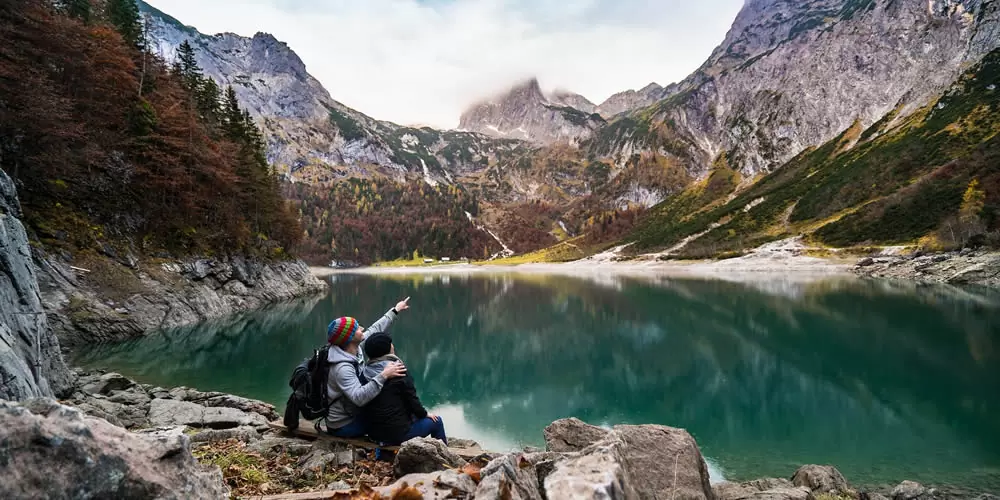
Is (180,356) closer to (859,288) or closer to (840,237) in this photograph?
(859,288)

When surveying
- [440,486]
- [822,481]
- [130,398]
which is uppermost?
[440,486]

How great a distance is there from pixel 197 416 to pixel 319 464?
6.51m

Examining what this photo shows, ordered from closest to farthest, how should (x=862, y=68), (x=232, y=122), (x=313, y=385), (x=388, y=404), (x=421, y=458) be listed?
(x=421, y=458) < (x=388, y=404) < (x=313, y=385) < (x=232, y=122) < (x=862, y=68)

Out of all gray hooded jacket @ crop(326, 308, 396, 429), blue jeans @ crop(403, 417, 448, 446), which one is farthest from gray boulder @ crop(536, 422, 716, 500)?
gray hooded jacket @ crop(326, 308, 396, 429)

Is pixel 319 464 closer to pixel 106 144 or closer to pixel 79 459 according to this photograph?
pixel 79 459

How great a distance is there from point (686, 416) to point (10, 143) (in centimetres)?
3358

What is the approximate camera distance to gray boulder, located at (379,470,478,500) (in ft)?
12.3

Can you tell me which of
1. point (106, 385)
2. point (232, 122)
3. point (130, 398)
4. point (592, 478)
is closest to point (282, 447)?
point (592, 478)

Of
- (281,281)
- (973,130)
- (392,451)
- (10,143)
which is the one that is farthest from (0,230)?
(973,130)

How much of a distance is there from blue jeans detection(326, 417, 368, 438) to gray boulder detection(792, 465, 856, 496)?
8406 mm

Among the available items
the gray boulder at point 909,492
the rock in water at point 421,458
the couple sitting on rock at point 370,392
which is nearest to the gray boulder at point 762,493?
the gray boulder at point 909,492

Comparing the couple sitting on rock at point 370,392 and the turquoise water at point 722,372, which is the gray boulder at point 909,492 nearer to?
the turquoise water at point 722,372

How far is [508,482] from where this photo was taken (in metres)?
3.40

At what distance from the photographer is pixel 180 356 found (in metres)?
21.2
